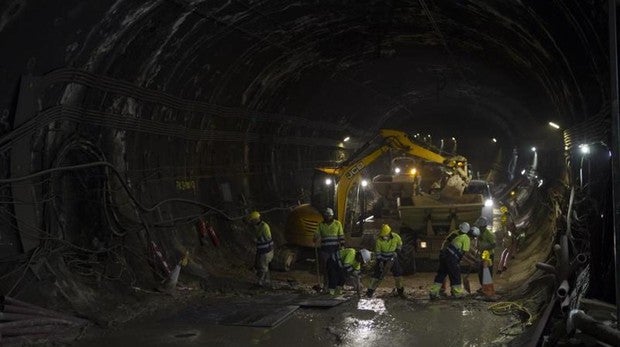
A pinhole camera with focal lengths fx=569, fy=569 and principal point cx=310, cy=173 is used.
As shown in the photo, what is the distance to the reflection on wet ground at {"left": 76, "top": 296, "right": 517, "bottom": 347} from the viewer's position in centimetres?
741

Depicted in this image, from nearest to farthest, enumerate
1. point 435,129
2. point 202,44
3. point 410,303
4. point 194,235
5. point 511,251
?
point 410,303 → point 202,44 → point 194,235 → point 511,251 → point 435,129

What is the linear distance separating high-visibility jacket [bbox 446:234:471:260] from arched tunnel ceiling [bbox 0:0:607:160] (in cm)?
290

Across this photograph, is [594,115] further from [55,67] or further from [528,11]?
[55,67]

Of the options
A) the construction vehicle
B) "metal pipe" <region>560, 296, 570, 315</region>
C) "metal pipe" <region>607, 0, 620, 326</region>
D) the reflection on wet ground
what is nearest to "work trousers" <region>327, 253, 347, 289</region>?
the reflection on wet ground

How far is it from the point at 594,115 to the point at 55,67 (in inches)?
310

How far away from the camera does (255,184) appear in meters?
16.2

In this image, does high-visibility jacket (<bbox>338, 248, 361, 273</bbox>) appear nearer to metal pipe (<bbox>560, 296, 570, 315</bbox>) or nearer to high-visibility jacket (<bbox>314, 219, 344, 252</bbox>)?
high-visibility jacket (<bbox>314, 219, 344, 252</bbox>)

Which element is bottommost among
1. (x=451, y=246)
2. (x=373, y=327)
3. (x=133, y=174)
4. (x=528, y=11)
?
(x=373, y=327)

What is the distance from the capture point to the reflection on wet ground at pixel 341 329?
24.3 feet

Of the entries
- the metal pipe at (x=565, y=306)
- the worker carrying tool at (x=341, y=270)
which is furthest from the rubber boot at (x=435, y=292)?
the metal pipe at (x=565, y=306)

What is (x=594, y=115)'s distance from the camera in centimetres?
843

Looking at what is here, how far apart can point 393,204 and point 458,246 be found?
5.67 m

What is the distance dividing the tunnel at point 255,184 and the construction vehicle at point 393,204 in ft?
0.18

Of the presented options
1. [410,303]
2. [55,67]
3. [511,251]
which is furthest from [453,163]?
[55,67]
